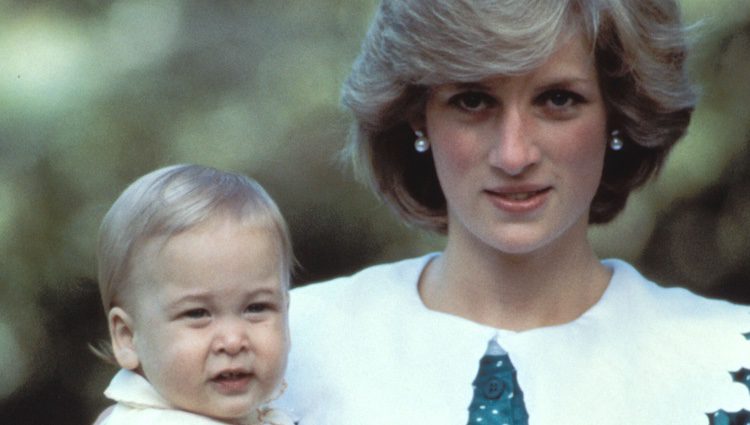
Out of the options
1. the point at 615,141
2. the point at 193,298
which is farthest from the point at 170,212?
the point at 615,141

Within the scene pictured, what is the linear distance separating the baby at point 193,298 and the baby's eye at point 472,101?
19.3 inches

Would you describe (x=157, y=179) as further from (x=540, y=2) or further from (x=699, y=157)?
(x=699, y=157)

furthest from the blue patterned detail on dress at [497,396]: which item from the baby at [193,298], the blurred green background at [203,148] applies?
the blurred green background at [203,148]

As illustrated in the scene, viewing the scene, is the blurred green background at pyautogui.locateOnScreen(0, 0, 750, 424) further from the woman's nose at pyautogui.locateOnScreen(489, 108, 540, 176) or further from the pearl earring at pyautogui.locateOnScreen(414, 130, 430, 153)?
the woman's nose at pyautogui.locateOnScreen(489, 108, 540, 176)

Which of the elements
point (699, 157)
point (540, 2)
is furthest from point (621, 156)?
point (699, 157)

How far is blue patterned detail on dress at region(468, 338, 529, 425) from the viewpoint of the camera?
12.8 feet

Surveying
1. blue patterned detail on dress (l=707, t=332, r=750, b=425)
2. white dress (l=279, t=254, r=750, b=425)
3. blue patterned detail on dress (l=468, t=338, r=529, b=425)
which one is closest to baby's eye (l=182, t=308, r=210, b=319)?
white dress (l=279, t=254, r=750, b=425)

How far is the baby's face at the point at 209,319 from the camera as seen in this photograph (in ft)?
11.8

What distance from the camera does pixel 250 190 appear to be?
147 inches

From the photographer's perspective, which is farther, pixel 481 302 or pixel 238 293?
pixel 481 302

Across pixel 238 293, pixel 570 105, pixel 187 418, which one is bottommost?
pixel 187 418

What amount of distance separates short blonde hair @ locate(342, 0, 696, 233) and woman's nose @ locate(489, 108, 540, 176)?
10 cm

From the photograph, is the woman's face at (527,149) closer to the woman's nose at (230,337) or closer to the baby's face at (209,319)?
the baby's face at (209,319)

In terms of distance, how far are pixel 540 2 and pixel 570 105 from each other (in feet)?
0.71
